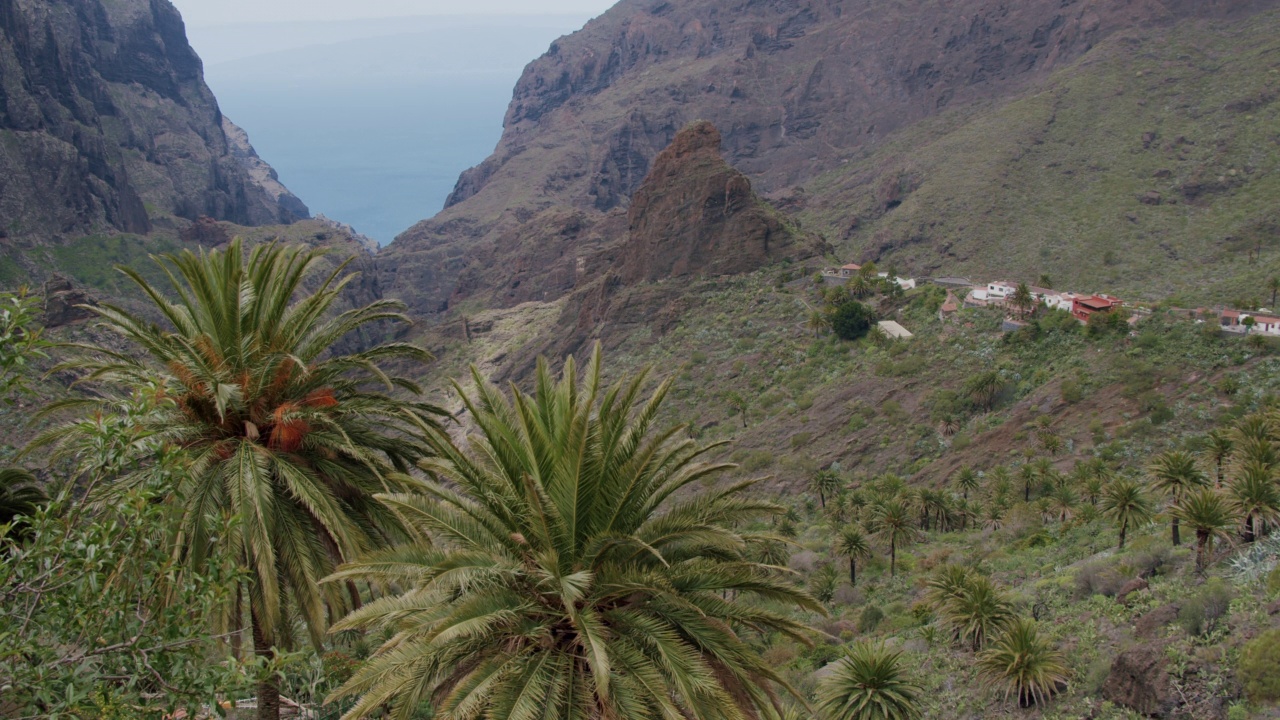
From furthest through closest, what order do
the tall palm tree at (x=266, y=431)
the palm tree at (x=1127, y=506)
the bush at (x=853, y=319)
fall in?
the bush at (x=853, y=319), the palm tree at (x=1127, y=506), the tall palm tree at (x=266, y=431)

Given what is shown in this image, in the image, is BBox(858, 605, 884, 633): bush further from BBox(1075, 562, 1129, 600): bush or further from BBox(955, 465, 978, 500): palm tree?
BBox(955, 465, 978, 500): palm tree

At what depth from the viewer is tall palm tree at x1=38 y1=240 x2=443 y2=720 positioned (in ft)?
32.0

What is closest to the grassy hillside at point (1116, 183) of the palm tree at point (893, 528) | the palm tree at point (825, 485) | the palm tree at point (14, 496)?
the palm tree at point (825, 485)

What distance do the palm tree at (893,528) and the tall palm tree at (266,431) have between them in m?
29.2

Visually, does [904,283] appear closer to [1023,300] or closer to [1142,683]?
[1023,300]

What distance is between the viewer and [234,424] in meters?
10.5

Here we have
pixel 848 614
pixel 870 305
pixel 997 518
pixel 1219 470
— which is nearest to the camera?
pixel 1219 470

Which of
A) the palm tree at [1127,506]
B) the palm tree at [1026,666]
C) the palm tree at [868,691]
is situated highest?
the palm tree at [868,691]

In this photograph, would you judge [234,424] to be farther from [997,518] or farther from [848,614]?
[997,518]

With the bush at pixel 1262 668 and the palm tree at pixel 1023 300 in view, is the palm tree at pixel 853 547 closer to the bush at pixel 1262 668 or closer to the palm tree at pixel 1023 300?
the bush at pixel 1262 668

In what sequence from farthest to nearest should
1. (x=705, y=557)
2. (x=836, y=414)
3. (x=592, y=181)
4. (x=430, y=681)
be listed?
1. (x=592, y=181)
2. (x=836, y=414)
3. (x=705, y=557)
4. (x=430, y=681)

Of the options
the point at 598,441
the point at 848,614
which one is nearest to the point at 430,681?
the point at 598,441

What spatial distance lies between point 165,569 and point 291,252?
636 cm

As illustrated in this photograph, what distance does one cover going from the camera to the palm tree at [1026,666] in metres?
18.9
